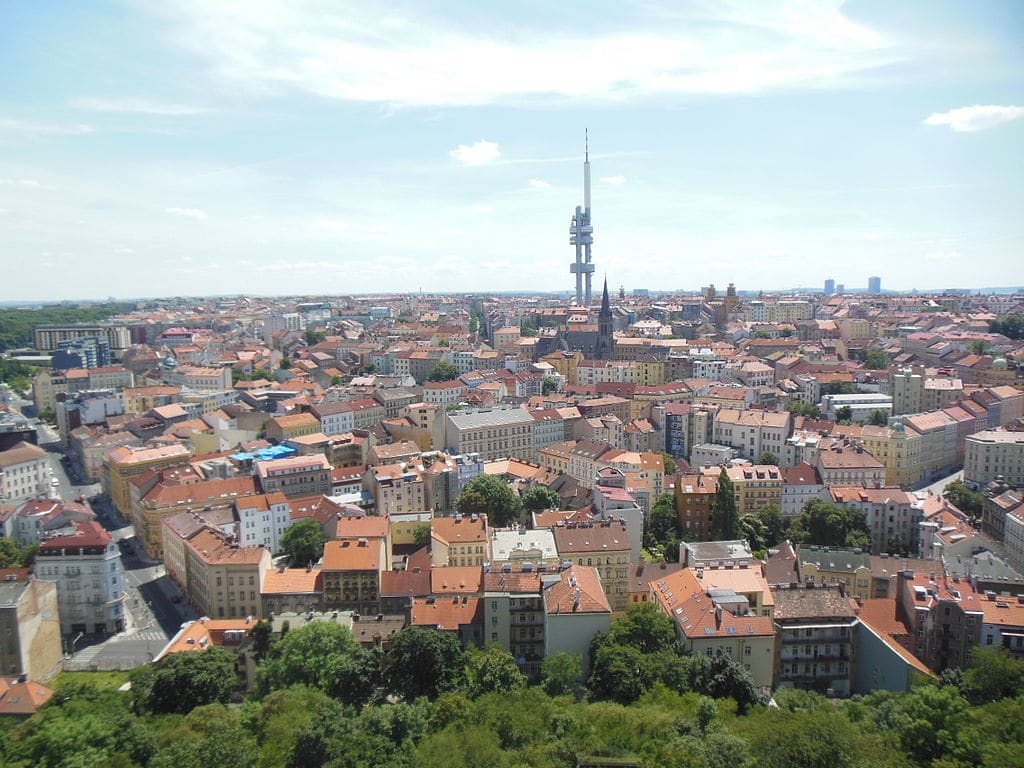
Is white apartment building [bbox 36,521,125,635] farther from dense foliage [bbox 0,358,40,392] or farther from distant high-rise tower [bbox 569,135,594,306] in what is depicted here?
distant high-rise tower [bbox 569,135,594,306]

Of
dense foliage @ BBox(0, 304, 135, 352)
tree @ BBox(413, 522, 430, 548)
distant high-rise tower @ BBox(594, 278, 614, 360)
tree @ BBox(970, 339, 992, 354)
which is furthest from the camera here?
dense foliage @ BBox(0, 304, 135, 352)

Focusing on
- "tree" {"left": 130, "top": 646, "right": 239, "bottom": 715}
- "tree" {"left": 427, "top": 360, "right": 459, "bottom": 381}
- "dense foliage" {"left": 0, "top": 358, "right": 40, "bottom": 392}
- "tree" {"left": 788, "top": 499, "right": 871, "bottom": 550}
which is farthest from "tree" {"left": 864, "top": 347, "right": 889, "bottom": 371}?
"dense foliage" {"left": 0, "top": 358, "right": 40, "bottom": 392}

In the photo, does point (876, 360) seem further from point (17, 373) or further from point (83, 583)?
point (17, 373)

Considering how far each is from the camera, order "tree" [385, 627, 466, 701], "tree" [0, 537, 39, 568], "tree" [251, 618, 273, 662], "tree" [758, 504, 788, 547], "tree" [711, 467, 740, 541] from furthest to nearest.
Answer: "tree" [758, 504, 788, 547]
"tree" [711, 467, 740, 541]
"tree" [0, 537, 39, 568]
"tree" [251, 618, 273, 662]
"tree" [385, 627, 466, 701]

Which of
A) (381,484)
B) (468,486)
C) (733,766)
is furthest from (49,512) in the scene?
(733,766)

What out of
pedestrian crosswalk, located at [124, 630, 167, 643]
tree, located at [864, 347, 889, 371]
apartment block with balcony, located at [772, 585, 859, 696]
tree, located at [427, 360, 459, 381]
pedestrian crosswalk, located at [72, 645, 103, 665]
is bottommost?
pedestrian crosswalk, located at [72, 645, 103, 665]

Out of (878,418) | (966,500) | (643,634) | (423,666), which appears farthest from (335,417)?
(966,500)
